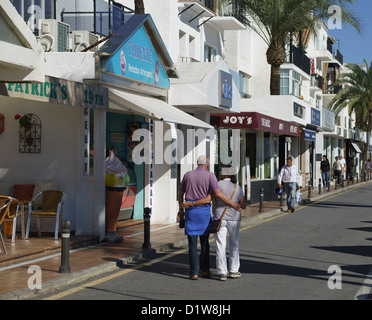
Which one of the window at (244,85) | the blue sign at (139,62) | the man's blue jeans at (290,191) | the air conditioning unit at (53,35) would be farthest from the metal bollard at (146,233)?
the window at (244,85)

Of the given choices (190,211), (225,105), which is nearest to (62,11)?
(225,105)

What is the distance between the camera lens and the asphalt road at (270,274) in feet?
30.1

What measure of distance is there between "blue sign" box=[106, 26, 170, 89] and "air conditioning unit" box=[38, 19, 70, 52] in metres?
1.87

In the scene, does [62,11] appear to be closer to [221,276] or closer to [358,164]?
[221,276]

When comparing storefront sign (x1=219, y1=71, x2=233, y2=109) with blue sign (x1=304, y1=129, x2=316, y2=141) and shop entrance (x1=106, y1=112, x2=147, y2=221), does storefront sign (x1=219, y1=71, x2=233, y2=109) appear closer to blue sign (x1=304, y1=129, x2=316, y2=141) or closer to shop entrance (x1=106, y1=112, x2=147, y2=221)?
shop entrance (x1=106, y1=112, x2=147, y2=221)

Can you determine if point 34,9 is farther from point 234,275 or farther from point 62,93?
point 234,275

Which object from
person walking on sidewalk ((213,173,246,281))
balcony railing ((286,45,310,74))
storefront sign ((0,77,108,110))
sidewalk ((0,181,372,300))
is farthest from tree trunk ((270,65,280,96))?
person walking on sidewalk ((213,173,246,281))

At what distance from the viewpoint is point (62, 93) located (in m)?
13.2

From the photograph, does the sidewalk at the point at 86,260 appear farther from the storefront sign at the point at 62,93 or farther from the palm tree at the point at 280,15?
the palm tree at the point at 280,15

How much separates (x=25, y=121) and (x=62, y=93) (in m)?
2.38

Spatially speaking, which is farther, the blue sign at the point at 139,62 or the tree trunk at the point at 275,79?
the tree trunk at the point at 275,79

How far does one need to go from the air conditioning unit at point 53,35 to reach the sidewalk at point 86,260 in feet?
15.3

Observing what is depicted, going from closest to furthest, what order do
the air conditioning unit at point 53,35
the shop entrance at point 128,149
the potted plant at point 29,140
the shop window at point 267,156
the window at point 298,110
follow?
the potted plant at point 29,140
the air conditioning unit at point 53,35
the shop entrance at point 128,149
the shop window at point 267,156
the window at point 298,110

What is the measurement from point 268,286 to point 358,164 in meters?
77.5
